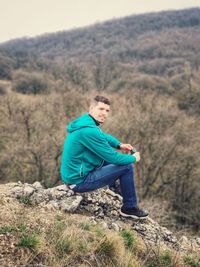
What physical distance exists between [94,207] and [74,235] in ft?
4.85

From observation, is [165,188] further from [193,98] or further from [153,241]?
[153,241]

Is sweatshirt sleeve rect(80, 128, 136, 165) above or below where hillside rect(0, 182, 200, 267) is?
above

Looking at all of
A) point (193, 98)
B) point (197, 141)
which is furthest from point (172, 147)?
point (193, 98)

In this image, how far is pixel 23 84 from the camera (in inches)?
1854

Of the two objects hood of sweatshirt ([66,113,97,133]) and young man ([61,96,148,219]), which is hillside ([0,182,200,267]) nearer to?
young man ([61,96,148,219])

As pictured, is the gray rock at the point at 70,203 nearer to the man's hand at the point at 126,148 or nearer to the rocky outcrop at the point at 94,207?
the rocky outcrop at the point at 94,207

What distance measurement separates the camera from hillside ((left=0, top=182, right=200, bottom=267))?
3.48 m

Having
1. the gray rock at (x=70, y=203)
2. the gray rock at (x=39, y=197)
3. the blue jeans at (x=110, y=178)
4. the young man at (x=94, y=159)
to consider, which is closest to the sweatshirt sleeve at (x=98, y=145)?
the young man at (x=94, y=159)

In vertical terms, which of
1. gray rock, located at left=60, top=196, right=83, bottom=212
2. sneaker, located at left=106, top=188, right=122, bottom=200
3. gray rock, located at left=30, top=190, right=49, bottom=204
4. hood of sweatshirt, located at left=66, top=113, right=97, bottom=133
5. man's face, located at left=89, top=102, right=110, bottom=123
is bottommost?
sneaker, located at left=106, top=188, right=122, bottom=200

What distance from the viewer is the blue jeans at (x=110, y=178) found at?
4.83m

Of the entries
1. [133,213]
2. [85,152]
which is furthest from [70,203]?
[133,213]

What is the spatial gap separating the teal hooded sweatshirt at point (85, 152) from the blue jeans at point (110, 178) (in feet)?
0.30

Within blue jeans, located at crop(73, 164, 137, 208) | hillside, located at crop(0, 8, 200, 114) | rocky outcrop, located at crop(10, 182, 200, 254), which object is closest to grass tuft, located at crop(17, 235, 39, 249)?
rocky outcrop, located at crop(10, 182, 200, 254)

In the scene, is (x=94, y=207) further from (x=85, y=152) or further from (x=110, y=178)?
(x=85, y=152)
